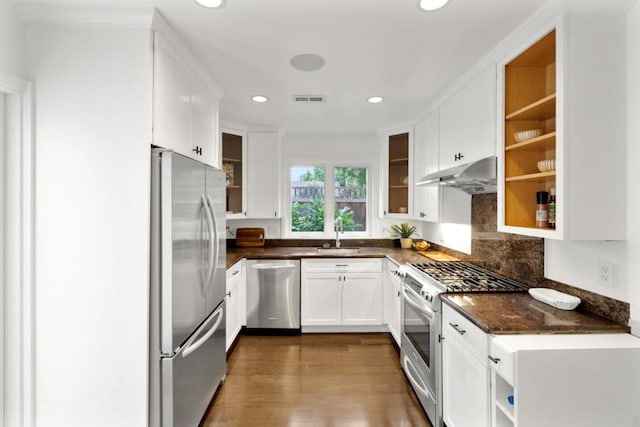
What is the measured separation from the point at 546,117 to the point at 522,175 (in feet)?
1.22

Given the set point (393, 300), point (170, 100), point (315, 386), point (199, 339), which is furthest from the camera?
point (393, 300)

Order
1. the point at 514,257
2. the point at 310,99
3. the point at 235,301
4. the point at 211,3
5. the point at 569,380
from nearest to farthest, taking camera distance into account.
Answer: the point at 569,380 → the point at 211,3 → the point at 514,257 → the point at 310,99 → the point at 235,301

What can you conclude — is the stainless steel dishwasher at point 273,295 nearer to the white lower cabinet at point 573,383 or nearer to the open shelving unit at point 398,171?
the open shelving unit at point 398,171

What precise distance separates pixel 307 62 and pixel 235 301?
2.37m

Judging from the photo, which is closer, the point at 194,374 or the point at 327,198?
the point at 194,374

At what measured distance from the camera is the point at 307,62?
2.29m

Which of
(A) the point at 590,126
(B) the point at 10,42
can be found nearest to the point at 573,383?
(A) the point at 590,126

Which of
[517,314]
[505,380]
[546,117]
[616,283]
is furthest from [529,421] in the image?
[546,117]

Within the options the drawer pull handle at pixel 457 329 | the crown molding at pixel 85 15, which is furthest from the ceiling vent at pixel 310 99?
the drawer pull handle at pixel 457 329

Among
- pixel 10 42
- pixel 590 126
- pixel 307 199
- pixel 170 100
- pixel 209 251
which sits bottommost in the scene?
pixel 209 251

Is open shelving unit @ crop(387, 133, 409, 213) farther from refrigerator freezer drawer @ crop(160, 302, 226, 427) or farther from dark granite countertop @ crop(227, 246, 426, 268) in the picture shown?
refrigerator freezer drawer @ crop(160, 302, 226, 427)

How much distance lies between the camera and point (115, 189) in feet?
5.76

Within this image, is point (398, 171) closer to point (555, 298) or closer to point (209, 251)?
point (555, 298)

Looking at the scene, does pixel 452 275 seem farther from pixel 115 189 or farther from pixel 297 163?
pixel 297 163
